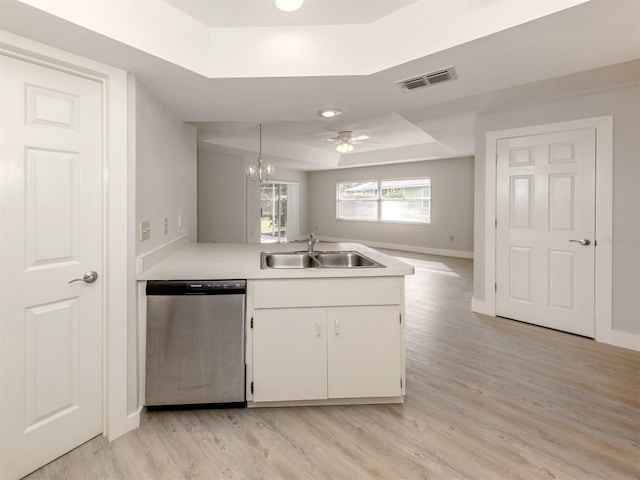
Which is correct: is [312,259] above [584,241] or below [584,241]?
below

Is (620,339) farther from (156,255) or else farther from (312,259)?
(156,255)

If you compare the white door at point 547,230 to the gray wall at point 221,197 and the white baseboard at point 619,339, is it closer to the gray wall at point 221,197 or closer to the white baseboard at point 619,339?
the white baseboard at point 619,339

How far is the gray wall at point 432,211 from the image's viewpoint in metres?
7.96

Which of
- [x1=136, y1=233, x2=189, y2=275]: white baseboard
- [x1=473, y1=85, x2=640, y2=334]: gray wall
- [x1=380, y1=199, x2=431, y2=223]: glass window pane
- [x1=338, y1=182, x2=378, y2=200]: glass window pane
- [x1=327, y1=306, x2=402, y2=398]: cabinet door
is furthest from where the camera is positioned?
[x1=338, y1=182, x2=378, y2=200]: glass window pane

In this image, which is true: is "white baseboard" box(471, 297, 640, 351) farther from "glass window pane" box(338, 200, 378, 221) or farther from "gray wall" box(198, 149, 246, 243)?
"glass window pane" box(338, 200, 378, 221)

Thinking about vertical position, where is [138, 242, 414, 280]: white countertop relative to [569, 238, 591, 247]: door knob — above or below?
below

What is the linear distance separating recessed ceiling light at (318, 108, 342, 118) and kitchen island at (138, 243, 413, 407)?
4.50 ft

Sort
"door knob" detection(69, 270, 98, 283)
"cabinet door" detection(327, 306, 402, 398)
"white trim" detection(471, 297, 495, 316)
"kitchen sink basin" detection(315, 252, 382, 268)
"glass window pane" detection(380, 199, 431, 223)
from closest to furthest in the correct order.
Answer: "door knob" detection(69, 270, 98, 283), "cabinet door" detection(327, 306, 402, 398), "kitchen sink basin" detection(315, 252, 382, 268), "white trim" detection(471, 297, 495, 316), "glass window pane" detection(380, 199, 431, 223)

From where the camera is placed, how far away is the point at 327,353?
2047 mm

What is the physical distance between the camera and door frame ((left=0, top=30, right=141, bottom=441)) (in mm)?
1794

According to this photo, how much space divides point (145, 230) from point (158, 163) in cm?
56

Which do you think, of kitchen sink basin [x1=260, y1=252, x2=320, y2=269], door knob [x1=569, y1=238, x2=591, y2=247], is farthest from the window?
kitchen sink basin [x1=260, y1=252, x2=320, y2=269]

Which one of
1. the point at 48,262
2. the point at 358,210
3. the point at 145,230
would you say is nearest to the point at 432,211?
the point at 358,210

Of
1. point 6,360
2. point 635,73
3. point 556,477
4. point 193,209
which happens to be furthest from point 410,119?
point 6,360
